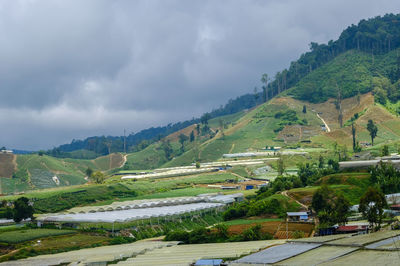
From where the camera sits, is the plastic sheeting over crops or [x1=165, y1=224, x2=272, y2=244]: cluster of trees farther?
the plastic sheeting over crops

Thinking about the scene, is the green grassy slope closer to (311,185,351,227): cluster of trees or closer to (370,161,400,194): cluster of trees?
(370,161,400,194): cluster of trees

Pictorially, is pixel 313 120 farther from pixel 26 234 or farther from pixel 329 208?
pixel 26 234

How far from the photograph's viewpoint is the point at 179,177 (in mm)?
115375

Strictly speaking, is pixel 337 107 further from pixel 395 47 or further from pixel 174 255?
pixel 174 255

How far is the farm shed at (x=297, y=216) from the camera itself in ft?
175

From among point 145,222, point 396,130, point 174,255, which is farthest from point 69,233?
point 396,130

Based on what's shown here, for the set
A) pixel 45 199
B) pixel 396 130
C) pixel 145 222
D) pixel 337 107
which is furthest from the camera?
pixel 337 107

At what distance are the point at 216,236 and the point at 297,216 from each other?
38.0 feet

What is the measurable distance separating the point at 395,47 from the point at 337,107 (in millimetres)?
50079

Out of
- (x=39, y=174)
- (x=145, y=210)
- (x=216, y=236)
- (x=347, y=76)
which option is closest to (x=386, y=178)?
(x=216, y=236)

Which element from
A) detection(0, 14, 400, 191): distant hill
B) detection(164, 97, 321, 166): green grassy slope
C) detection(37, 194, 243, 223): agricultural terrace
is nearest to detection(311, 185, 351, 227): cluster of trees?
detection(37, 194, 243, 223): agricultural terrace

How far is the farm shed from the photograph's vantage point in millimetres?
53250

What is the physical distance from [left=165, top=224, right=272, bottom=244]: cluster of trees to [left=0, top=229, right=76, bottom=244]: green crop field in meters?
15.1

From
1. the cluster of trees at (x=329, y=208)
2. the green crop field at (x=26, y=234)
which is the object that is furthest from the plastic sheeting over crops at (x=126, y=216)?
the cluster of trees at (x=329, y=208)
